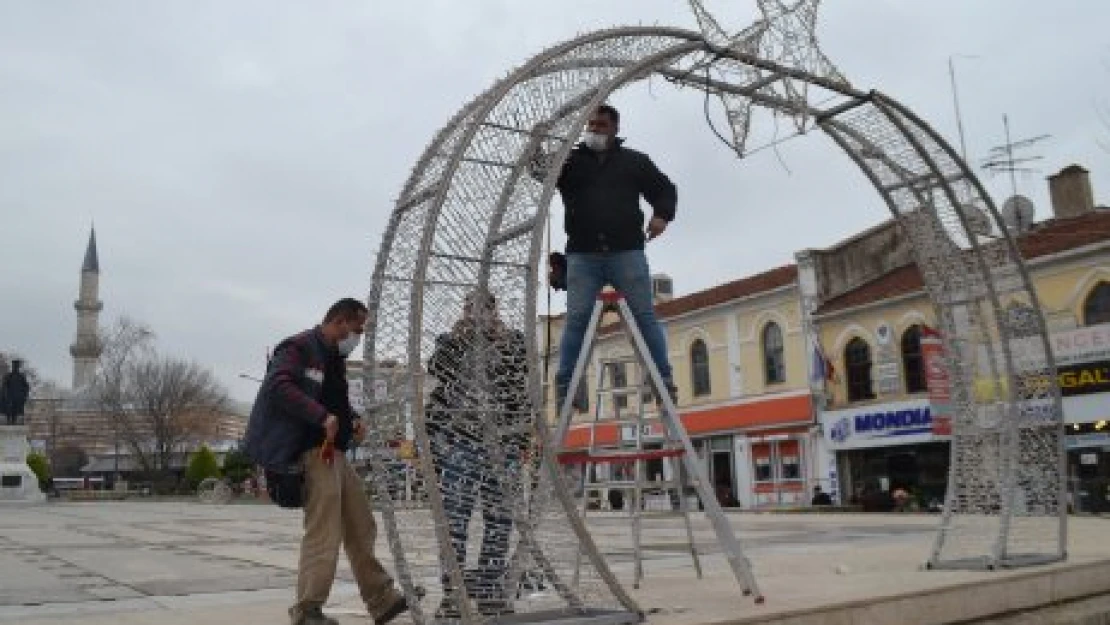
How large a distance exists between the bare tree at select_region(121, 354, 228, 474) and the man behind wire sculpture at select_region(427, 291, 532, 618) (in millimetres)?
51539

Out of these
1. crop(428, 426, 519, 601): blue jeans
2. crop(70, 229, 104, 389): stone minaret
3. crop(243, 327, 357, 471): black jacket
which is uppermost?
crop(70, 229, 104, 389): stone minaret

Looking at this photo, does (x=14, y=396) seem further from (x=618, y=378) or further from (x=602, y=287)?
(x=602, y=287)

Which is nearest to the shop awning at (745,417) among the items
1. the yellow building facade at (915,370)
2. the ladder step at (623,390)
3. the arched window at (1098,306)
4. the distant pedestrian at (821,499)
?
the yellow building facade at (915,370)

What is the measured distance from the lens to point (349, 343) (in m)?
4.56

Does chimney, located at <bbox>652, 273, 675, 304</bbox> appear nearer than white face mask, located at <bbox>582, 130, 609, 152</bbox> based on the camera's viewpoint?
No

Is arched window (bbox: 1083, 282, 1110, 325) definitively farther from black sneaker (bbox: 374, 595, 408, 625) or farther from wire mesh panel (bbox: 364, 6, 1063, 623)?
black sneaker (bbox: 374, 595, 408, 625)

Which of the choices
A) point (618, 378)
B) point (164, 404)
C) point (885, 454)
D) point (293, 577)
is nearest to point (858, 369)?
point (885, 454)

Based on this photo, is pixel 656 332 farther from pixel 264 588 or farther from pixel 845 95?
pixel 264 588

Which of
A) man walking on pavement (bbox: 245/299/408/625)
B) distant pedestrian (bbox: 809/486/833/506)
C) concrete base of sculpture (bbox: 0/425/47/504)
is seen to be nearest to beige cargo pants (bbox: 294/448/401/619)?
man walking on pavement (bbox: 245/299/408/625)

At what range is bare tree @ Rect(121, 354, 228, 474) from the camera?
171 ft

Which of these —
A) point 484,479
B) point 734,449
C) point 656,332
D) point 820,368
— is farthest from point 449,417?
point 734,449

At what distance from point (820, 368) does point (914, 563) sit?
20.7 meters

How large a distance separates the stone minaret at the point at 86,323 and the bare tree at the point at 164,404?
2516cm

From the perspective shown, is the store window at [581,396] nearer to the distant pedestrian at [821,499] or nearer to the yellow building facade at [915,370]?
the yellow building facade at [915,370]
